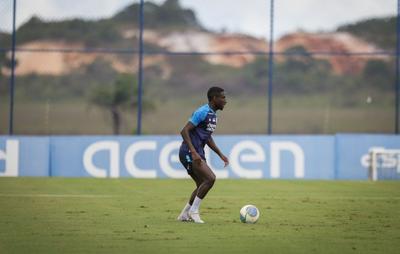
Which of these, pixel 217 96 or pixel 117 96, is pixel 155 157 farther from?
pixel 117 96

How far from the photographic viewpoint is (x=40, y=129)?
2409 inches

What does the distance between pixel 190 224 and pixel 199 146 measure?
1331 millimetres

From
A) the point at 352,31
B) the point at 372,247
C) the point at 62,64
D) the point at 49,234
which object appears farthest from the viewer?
the point at 352,31

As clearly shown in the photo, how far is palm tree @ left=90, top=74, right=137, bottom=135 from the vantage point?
56.7 metres

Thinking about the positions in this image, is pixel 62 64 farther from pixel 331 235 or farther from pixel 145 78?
pixel 331 235

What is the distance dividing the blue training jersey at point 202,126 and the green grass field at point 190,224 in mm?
1311

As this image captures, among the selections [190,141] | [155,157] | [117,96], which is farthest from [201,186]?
[117,96]

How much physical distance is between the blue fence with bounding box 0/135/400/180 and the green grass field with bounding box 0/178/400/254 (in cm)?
309

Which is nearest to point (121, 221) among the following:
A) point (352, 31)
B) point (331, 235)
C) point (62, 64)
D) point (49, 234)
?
point (49, 234)

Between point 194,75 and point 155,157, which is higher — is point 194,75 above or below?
above

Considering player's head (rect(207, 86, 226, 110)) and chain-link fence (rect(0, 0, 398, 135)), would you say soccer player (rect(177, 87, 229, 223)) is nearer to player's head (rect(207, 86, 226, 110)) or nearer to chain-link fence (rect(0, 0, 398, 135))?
player's head (rect(207, 86, 226, 110))

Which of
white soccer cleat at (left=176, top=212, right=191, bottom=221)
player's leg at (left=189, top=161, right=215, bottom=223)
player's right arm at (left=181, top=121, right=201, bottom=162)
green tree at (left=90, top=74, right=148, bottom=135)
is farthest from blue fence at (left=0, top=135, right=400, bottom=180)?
green tree at (left=90, top=74, right=148, bottom=135)

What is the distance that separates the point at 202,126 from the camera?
54.0 feet

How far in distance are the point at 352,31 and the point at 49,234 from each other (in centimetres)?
5149
